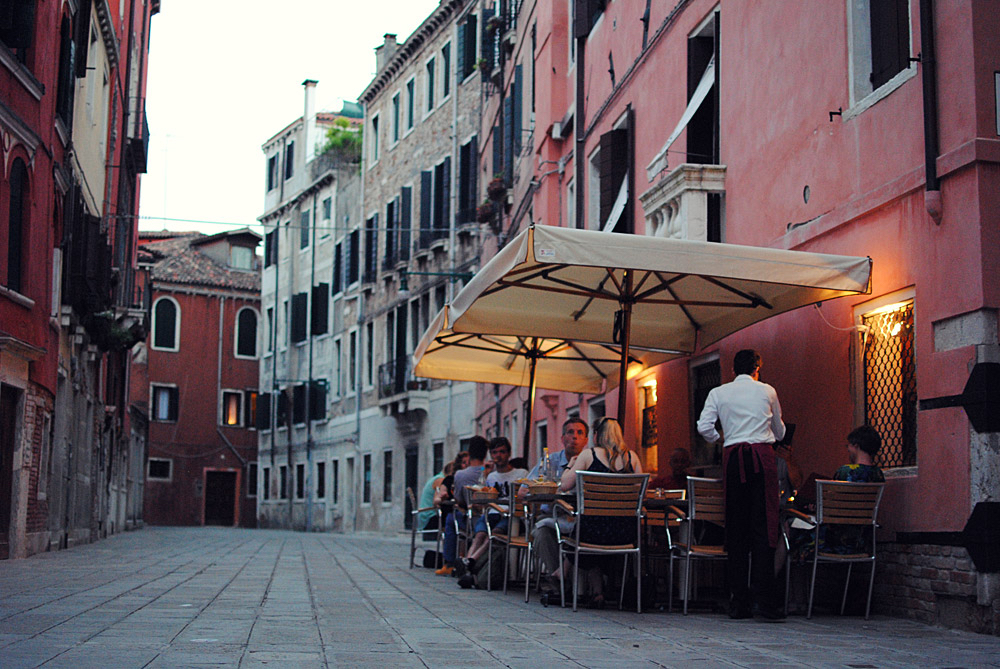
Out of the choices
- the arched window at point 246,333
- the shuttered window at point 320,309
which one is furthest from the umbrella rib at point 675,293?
the arched window at point 246,333

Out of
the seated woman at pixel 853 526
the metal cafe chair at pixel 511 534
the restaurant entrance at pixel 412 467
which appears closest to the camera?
the seated woman at pixel 853 526

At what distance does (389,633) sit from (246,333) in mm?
41716

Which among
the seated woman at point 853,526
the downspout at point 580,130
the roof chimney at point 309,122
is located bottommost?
the seated woman at point 853,526

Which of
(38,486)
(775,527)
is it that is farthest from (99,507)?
(775,527)

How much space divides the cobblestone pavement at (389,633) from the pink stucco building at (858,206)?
0.96 metres

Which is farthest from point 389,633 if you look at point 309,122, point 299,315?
point 309,122

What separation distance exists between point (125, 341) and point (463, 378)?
10.4 m

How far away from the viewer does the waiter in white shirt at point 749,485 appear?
7.66 metres

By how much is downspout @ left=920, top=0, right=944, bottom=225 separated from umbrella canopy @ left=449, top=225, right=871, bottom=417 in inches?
30.8

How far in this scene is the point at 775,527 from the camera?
770cm

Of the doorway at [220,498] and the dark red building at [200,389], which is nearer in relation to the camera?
the dark red building at [200,389]

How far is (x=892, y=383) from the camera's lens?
831 cm

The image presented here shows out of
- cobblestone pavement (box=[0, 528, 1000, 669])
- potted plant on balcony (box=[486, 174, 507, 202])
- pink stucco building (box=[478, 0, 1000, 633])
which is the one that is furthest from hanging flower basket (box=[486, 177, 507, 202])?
cobblestone pavement (box=[0, 528, 1000, 669])

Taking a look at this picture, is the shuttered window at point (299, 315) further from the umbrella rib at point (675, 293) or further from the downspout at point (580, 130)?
the umbrella rib at point (675, 293)
